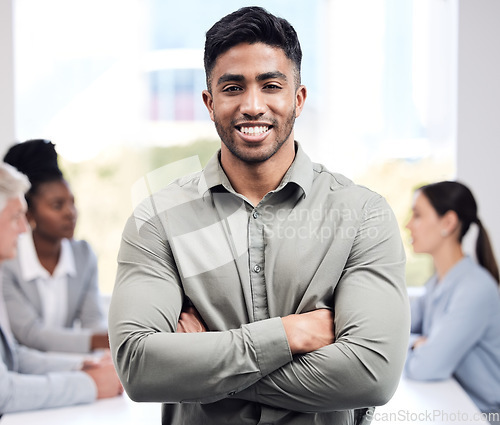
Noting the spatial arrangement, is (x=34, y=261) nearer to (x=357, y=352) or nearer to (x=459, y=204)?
(x=459, y=204)

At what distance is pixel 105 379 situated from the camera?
6.66 feet

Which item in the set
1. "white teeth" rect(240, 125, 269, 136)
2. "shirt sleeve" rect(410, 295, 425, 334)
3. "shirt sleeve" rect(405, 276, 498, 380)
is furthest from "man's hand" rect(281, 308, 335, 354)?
"shirt sleeve" rect(410, 295, 425, 334)

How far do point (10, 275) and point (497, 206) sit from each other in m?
2.61

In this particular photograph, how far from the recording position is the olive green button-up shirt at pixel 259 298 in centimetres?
118

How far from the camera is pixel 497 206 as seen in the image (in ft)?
12.2

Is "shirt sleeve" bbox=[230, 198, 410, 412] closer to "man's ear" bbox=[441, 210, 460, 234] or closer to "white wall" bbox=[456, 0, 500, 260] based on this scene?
"man's ear" bbox=[441, 210, 460, 234]

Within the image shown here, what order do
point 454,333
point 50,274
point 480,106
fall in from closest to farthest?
point 454,333, point 50,274, point 480,106

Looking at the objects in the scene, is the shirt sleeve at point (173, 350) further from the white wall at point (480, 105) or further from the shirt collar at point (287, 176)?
the white wall at point (480, 105)

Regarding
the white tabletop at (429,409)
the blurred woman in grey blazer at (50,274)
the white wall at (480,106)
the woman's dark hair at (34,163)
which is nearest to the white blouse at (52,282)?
the blurred woman in grey blazer at (50,274)

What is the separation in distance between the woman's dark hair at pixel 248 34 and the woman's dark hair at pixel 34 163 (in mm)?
1619

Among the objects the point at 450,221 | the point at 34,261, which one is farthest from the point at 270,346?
the point at 34,261

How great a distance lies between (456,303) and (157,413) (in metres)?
1.17

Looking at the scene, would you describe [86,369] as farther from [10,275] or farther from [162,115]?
[162,115]

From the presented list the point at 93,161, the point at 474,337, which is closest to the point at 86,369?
the point at 474,337
